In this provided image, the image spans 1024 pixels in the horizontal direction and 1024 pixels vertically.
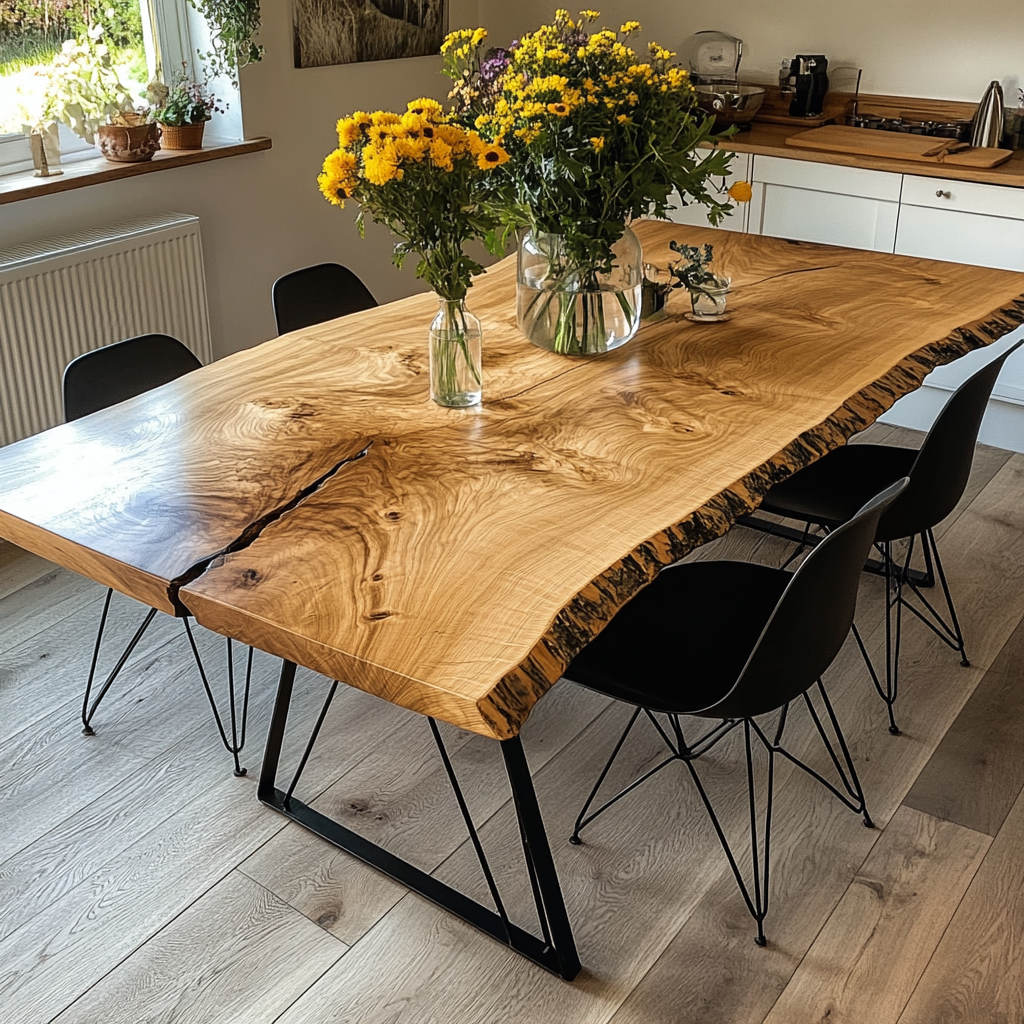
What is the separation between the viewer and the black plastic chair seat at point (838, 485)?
258 cm

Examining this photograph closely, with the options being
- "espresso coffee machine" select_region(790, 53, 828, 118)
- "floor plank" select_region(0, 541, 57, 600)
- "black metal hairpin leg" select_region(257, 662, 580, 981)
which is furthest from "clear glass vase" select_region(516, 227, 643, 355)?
"espresso coffee machine" select_region(790, 53, 828, 118)

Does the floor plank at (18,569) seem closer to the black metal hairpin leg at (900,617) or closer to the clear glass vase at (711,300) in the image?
the clear glass vase at (711,300)

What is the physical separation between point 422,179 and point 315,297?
127 cm

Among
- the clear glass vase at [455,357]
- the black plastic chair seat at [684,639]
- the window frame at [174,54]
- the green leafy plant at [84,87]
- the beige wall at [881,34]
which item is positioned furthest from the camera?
the beige wall at [881,34]

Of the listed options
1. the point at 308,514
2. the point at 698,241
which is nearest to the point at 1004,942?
the point at 308,514

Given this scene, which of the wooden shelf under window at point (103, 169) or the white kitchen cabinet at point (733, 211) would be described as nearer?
the wooden shelf under window at point (103, 169)

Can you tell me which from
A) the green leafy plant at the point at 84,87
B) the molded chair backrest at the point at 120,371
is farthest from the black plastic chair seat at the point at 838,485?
the green leafy plant at the point at 84,87

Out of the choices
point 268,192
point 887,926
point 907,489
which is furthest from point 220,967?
point 268,192

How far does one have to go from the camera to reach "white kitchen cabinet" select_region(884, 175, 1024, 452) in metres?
3.64

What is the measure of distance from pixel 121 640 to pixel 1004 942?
2045mm

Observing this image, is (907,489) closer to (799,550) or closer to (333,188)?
(799,550)

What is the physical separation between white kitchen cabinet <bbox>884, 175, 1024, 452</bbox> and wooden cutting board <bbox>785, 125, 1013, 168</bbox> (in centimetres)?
10

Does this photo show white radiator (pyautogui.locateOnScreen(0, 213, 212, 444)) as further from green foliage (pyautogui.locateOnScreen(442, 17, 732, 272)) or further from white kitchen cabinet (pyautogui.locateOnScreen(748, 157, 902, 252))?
white kitchen cabinet (pyautogui.locateOnScreen(748, 157, 902, 252))

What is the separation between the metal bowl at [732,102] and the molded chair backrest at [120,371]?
2.52 m
